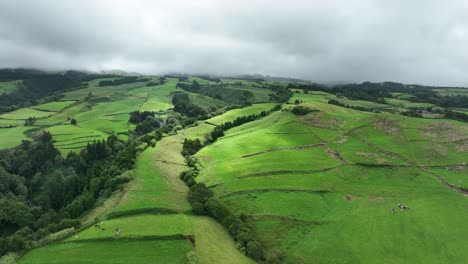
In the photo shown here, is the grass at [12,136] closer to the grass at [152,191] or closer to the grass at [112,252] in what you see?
the grass at [152,191]

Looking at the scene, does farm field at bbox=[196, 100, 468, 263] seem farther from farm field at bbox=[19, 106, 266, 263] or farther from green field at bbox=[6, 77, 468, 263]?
farm field at bbox=[19, 106, 266, 263]

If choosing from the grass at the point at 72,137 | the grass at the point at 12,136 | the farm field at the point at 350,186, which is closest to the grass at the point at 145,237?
the farm field at the point at 350,186

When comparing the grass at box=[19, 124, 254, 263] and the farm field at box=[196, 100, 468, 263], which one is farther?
the farm field at box=[196, 100, 468, 263]

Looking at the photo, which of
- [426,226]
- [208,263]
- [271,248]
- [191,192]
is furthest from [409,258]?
[191,192]

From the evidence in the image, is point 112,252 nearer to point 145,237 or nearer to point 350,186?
point 145,237

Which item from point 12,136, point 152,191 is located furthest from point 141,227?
point 12,136

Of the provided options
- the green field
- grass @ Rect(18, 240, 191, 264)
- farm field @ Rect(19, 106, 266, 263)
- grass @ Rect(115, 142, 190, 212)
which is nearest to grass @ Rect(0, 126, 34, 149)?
the green field
